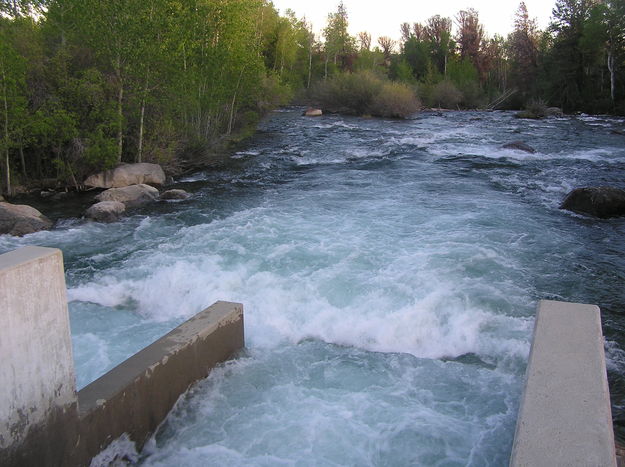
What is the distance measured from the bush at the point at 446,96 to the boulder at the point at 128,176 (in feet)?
119

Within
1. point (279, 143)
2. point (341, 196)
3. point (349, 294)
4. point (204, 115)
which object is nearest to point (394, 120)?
point (279, 143)

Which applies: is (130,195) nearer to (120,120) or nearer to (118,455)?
(120,120)

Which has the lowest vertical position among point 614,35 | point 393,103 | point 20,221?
point 20,221

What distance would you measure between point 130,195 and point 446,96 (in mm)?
38770

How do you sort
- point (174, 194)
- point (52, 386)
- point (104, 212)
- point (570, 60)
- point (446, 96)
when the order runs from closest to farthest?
point (52, 386), point (104, 212), point (174, 194), point (570, 60), point (446, 96)

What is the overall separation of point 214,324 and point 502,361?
288cm

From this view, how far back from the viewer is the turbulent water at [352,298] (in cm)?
416

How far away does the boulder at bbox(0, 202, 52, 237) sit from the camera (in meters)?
10.0

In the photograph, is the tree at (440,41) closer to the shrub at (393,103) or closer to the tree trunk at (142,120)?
the shrub at (393,103)

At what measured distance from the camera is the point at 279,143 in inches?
896

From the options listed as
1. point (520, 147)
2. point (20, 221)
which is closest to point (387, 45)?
point (520, 147)

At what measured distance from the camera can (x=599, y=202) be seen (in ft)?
34.6

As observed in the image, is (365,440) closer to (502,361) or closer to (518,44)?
(502,361)

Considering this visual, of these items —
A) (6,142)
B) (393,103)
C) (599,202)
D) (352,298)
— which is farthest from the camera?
(393,103)
